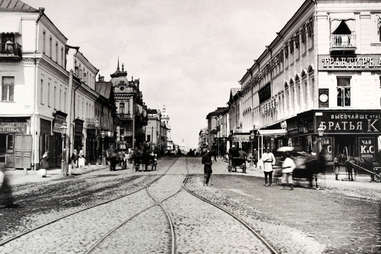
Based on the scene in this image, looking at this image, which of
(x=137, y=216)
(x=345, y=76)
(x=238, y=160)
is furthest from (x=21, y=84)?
(x=137, y=216)

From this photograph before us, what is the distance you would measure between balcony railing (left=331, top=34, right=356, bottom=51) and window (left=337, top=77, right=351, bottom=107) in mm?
2027

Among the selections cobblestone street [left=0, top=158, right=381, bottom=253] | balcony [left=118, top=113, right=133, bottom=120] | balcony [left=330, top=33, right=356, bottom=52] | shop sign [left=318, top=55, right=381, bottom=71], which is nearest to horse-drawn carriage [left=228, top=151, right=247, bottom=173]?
shop sign [left=318, top=55, right=381, bottom=71]

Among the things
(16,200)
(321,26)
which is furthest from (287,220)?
(321,26)

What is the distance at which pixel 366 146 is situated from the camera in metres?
32.3

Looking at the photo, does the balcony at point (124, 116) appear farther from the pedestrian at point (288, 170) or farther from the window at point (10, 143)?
the pedestrian at point (288, 170)

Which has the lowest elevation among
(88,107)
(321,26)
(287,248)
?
(287,248)

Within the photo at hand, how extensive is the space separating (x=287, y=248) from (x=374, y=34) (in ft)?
90.1

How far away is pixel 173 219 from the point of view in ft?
37.3

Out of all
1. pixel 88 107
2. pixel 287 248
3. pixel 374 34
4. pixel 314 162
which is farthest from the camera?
pixel 88 107

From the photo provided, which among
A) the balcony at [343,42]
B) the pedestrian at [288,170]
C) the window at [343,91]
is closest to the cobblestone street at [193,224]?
the pedestrian at [288,170]

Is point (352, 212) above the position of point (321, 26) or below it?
below

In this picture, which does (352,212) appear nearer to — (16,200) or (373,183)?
(16,200)

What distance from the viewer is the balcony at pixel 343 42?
32.0m

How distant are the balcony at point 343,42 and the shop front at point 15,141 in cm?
2113
